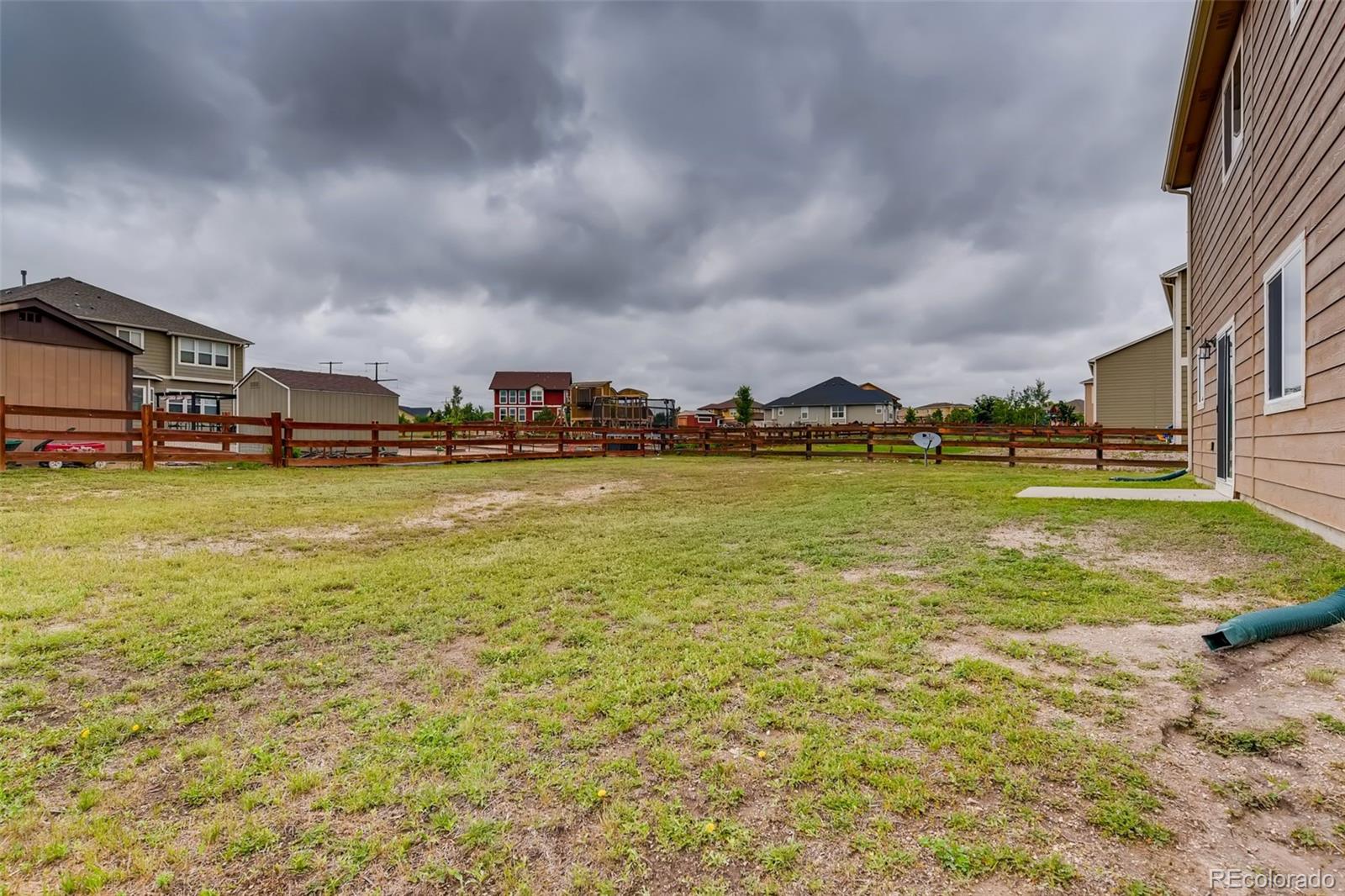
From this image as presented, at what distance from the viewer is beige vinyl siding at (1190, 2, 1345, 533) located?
4.08 metres

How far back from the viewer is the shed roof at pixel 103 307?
798 inches

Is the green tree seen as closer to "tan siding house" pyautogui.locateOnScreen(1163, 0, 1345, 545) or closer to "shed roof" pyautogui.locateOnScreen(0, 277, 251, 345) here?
"shed roof" pyautogui.locateOnScreen(0, 277, 251, 345)

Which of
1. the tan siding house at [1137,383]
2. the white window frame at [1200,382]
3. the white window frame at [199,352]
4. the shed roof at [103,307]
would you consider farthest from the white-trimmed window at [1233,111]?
the white window frame at [199,352]

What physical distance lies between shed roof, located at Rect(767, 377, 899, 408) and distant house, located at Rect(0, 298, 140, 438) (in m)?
48.0

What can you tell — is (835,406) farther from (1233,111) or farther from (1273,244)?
(1273,244)

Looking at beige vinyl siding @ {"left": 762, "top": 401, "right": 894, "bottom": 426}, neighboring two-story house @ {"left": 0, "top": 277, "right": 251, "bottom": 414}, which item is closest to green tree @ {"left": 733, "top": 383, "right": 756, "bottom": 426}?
beige vinyl siding @ {"left": 762, "top": 401, "right": 894, "bottom": 426}

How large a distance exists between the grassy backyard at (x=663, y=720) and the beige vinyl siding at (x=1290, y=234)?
0.93 m

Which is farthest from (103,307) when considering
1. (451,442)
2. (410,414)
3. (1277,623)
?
(410,414)

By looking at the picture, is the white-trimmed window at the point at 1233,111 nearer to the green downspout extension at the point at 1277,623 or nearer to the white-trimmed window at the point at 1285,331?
the white-trimmed window at the point at 1285,331

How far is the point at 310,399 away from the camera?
24328 millimetres

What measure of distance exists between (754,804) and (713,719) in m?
0.47

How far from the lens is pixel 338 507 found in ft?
23.1

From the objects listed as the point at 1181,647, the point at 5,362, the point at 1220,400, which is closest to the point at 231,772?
the point at 1181,647

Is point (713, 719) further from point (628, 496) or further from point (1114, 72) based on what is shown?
point (1114, 72)
